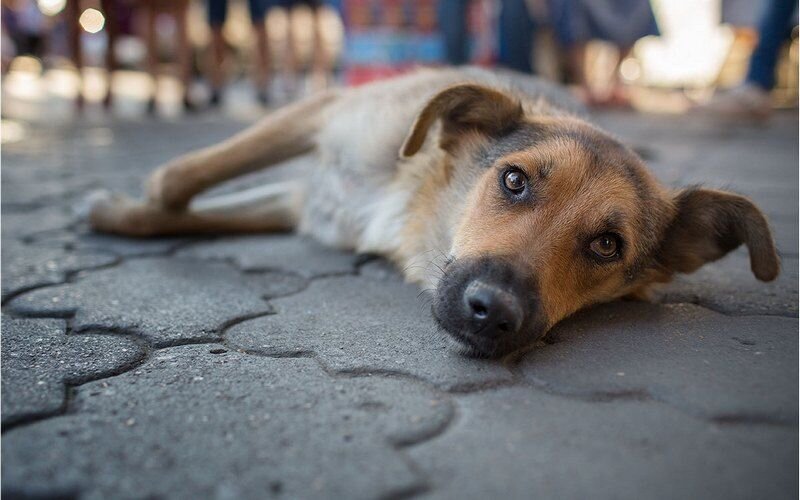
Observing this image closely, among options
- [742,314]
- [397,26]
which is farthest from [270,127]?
[397,26]

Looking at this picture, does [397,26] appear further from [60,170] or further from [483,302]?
[483,302]

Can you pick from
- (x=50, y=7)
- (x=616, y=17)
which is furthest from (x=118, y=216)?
(x=50, y=7)

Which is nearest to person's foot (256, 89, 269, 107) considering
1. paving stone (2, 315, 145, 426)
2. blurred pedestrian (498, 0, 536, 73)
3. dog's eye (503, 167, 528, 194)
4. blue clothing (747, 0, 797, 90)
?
blurred pedestrian (498, 0, 536, 73)

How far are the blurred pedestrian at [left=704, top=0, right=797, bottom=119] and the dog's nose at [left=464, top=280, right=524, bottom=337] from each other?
789cm

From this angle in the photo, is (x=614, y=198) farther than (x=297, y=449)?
Yes

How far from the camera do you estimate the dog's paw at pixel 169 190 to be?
3.49 m

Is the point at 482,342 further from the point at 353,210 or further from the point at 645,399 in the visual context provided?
the point at 353,210

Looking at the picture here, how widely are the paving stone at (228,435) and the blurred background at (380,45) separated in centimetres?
648

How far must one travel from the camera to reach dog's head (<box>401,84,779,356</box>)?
6.98 ft

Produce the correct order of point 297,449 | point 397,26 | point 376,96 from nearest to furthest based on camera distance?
point 297,449
point 376,96
point 397,26

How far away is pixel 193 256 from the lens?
337 cm

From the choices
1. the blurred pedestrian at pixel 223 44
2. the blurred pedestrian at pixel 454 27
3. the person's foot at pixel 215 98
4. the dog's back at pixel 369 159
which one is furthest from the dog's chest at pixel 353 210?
the person's foot at pixel 215 98

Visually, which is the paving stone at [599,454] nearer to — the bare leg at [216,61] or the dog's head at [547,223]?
the dog's head at [547,223]

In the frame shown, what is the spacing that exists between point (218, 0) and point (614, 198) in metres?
8.76
